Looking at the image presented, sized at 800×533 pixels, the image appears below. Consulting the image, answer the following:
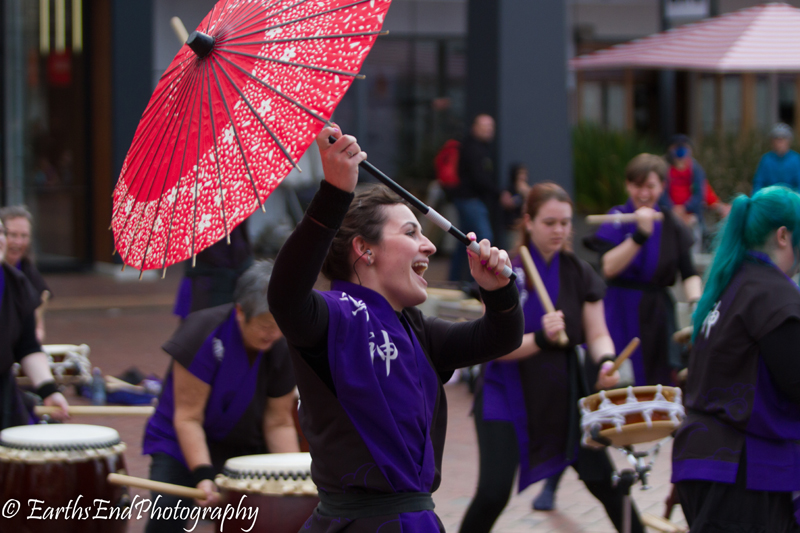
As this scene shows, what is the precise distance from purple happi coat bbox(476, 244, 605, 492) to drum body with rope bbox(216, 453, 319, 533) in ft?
3.89

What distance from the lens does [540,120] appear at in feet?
39.7

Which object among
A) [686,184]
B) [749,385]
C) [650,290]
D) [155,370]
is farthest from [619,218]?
[686,184]

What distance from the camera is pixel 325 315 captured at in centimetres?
249

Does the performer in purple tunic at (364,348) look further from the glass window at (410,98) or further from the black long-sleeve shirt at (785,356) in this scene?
the glass window at (410,98)

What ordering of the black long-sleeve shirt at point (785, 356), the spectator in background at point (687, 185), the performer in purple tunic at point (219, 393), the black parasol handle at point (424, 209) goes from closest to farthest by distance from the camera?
the black parasol handle at point (424, 209) → the black long-sleeve shirt at point (785, 356) → the performer in purple tunic at point (219, 393) → the spectator in background at point (687, 185)

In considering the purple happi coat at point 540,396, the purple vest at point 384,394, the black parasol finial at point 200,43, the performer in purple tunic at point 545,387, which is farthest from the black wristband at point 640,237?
the black parasol finial at point 200,43

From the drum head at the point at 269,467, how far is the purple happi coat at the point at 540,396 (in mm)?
1140

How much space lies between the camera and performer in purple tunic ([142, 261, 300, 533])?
→ 3.99 metres

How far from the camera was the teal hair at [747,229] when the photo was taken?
3.40 metres

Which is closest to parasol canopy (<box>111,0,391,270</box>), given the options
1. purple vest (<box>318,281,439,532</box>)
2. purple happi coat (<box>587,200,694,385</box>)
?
purple vest (<box>318,281,439,532</box>)

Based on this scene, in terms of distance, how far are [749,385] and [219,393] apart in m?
1.99

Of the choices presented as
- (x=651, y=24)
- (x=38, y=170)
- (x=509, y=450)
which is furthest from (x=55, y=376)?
(x=651, y=24)

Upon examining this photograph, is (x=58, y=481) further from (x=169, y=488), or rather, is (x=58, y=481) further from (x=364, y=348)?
(x=364, y=348)

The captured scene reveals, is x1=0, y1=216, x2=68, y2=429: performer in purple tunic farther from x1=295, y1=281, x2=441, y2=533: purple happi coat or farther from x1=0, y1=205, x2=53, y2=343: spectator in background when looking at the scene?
x1=295, y1=281, x2=441, y2=533: purple happi coat
